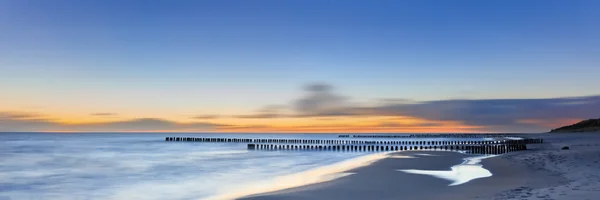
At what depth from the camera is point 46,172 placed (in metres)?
33.0

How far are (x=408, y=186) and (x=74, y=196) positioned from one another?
1359 centimetres

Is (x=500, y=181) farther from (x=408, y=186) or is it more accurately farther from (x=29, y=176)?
(x=29, y=176)

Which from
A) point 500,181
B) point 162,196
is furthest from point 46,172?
point 500,181

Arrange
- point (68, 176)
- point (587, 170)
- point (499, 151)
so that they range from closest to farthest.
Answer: point (587, 170) < point (68, 176) < point (499, 151)

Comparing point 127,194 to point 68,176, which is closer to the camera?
point 127,194

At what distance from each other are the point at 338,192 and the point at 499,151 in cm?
3179

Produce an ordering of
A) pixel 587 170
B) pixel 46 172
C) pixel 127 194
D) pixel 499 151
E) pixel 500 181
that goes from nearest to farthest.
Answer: pixel 500 181, pixel 587 170, pixel 127 194, pixel 46 172, pixel 499 151

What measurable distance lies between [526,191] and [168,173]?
2222 cm

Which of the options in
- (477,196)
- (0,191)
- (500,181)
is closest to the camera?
(477,196)

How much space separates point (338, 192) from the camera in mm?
16484

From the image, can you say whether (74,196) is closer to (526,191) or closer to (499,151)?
(526,191)

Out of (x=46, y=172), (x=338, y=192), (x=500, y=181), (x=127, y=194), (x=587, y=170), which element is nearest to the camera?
(x=338, y=192)

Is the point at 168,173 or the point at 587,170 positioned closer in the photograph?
the point at 587,170

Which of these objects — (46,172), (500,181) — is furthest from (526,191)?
(46,172)
